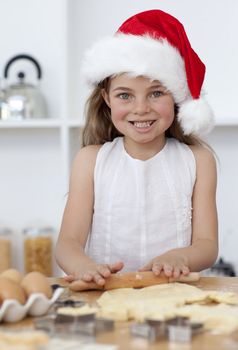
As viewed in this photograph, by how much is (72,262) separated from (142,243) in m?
0.30

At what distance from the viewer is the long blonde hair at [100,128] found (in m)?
1.68

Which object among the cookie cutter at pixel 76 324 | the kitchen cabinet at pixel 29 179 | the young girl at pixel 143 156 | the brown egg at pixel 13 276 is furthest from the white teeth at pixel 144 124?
the kitchen cabinet at pixel 29 179

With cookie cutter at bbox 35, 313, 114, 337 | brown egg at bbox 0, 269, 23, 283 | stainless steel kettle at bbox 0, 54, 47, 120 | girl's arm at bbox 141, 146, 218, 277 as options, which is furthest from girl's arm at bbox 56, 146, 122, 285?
stainless steel kettle at bbox 0, 54, 47, 120

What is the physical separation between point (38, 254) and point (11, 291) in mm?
1770

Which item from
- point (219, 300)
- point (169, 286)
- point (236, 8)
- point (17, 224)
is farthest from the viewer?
point (17, 224)

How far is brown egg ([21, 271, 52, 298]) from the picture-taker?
3.06 feet

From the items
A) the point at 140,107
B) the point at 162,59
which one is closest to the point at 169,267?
the point at 140,107

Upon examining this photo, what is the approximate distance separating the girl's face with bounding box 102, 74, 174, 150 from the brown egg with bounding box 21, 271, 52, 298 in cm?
61

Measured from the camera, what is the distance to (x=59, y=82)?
9.08ft

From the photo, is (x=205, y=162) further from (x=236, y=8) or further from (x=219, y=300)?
(x=236, y=8)

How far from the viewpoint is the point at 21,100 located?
2.61m

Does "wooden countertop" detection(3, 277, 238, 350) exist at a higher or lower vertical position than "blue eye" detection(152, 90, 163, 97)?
lower

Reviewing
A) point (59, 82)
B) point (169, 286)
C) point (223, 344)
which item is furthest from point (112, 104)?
point (59, 82)

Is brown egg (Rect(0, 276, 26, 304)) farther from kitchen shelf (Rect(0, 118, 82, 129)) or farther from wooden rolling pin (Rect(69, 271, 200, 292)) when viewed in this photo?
kitchen shelf (Rect(0, 118, 82, 129))
